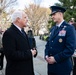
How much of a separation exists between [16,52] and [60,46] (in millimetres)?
729

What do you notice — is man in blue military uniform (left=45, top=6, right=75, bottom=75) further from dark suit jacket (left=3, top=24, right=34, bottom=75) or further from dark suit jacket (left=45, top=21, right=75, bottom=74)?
dark suit jacket (left=3, top=24, right=34, bottom=75)

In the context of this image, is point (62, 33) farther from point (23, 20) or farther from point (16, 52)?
point (16, 52)

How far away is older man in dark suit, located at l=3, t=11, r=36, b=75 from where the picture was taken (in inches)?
163

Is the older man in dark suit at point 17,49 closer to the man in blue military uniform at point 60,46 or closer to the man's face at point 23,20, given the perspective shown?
the man's face at point 23,20

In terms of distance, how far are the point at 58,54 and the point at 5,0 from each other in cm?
2065

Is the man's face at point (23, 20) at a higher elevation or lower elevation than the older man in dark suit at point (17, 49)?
higher

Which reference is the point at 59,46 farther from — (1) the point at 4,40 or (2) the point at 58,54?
(1) the point at 4,40

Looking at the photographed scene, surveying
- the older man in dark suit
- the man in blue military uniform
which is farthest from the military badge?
the older man in dark suit

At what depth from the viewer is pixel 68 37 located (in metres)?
4.38

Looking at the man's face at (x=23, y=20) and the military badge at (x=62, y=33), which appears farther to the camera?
the military badge at (x=62, y=33)

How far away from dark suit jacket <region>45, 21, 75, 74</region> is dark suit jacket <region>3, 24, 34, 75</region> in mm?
422

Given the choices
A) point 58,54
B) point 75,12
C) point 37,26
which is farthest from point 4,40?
point 37,26

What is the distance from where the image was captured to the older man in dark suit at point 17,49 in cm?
413

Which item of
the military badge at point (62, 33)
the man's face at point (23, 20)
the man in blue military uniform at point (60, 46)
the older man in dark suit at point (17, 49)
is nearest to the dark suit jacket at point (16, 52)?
the older man in dark suit at point (17, 49)
